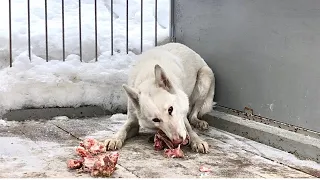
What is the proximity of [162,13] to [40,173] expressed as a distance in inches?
133

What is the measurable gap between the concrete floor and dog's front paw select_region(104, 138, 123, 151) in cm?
5

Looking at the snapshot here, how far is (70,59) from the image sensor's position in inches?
201

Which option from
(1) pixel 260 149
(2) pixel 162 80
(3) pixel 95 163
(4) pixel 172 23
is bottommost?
(1) pixel 260 149

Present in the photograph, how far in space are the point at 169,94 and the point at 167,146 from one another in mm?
370

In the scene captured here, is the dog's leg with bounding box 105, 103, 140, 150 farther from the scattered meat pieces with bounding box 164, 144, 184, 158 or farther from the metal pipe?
the metal pipe

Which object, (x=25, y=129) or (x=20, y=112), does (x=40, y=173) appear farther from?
(x=20, y=112)

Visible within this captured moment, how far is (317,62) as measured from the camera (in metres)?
3.17

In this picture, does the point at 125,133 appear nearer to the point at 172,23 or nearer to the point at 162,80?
the point at 162,80

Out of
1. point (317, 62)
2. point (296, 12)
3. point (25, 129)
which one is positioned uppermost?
point (296, 12)

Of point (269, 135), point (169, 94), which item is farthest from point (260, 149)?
point (169, 94)

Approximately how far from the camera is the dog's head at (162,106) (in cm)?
311

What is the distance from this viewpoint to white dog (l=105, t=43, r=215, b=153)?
3.16 m

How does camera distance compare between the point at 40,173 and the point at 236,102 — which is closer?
the point at 40,173

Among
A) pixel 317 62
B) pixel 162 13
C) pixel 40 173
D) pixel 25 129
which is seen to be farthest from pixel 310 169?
pixel 162 13
